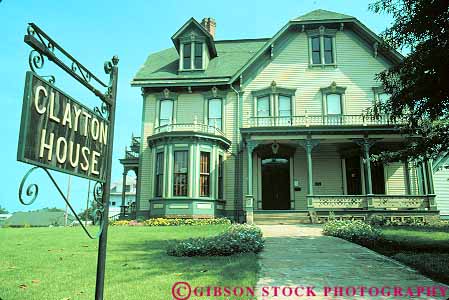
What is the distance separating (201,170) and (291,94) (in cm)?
704

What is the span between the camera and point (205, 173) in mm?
20594

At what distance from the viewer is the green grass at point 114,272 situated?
5.16 meters

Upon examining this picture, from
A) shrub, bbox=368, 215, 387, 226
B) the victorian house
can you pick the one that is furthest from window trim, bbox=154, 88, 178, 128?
shrub, bbox=368, 215, 387, 226

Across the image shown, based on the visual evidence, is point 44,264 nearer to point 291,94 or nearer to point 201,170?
point 201,170

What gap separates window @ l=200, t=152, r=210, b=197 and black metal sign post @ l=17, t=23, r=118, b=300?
17.4 meters

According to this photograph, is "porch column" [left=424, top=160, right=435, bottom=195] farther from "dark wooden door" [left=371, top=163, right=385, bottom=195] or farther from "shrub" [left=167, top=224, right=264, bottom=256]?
"shrub" [left=167, top=224, right=264, bottom=256]

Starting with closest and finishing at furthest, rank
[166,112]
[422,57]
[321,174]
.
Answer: [422,57]
[321,174]
[166,112]

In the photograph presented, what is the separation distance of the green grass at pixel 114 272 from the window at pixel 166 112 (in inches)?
542

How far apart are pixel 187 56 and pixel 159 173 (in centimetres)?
777

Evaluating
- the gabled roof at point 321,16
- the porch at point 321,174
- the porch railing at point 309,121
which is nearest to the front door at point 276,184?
the porch at point 321,174

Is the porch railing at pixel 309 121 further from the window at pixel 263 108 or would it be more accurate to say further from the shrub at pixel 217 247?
the shrub at pixel 217 247

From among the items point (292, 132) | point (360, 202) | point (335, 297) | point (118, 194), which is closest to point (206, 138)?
point (292, 132)

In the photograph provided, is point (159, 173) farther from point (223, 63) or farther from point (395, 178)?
point (395, 178)

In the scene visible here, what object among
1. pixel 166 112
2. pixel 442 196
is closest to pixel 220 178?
pixel 166 112
